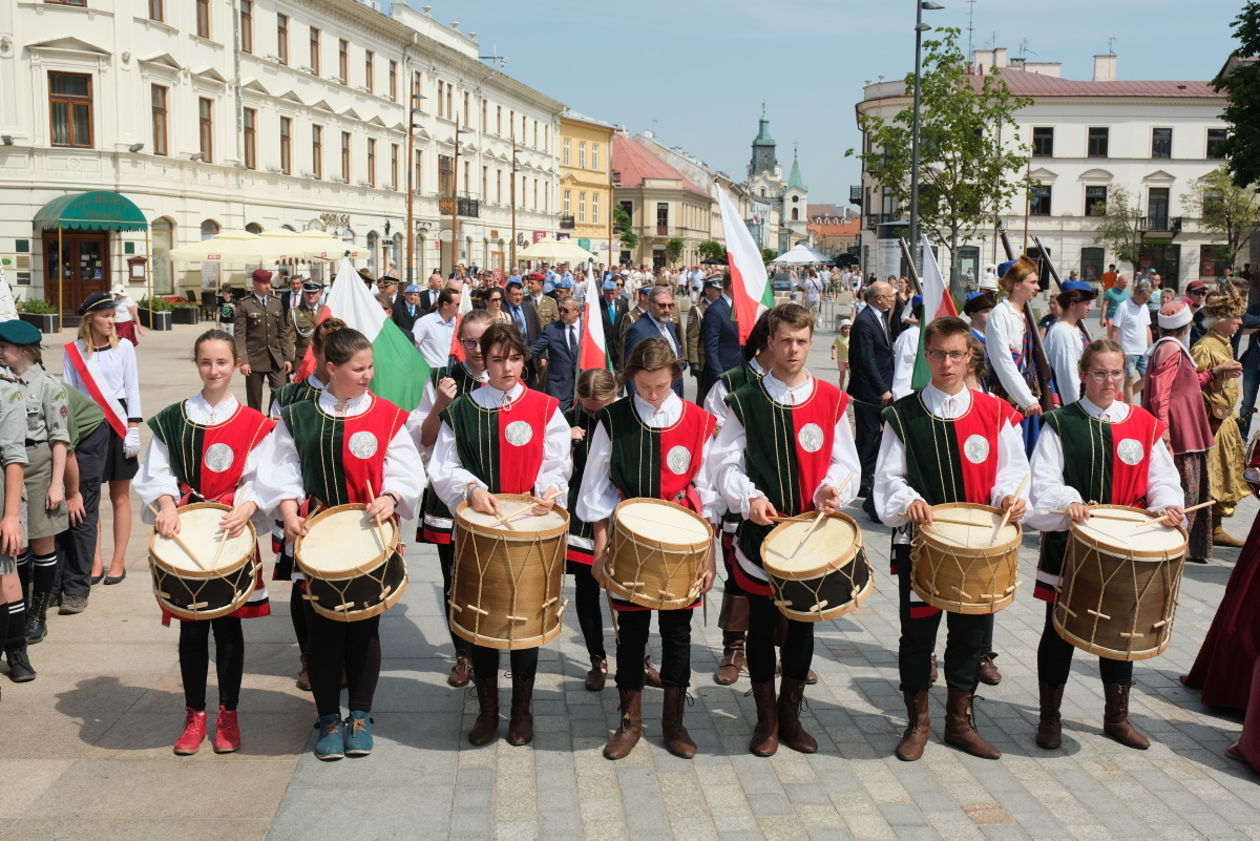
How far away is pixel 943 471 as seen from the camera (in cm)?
507

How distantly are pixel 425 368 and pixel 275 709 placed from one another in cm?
220

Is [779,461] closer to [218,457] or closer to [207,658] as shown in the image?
[218,457]

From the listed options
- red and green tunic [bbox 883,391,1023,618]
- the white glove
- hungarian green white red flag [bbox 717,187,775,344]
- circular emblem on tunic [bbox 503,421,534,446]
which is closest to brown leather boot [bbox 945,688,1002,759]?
red and green tunic [bbox 883,391,1023,618]

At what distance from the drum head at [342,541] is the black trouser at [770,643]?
1.53 metres

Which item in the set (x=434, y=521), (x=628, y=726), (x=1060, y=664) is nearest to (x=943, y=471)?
(x=1060, y=664)

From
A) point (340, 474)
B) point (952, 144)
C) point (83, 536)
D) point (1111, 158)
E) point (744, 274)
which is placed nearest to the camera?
point (340, 474)

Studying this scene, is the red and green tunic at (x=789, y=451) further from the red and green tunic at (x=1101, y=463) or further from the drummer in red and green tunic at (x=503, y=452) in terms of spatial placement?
the red and green tunic at (x=1101, y=463)

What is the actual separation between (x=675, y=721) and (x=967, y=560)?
1.43 m

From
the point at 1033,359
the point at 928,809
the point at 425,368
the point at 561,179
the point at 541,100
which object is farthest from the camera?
the point at 561,179

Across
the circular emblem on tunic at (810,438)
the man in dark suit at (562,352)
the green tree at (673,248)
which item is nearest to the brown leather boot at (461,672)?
the circular emblem on tunic at (810,438)

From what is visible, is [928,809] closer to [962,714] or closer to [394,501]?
[962,714]

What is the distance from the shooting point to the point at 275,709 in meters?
5.71

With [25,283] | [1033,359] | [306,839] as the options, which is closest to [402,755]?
[306,839]

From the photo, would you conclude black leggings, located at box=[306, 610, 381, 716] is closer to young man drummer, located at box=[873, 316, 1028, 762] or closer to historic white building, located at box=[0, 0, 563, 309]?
young man drummer, located at box=[873, 316, 1028, 762]
